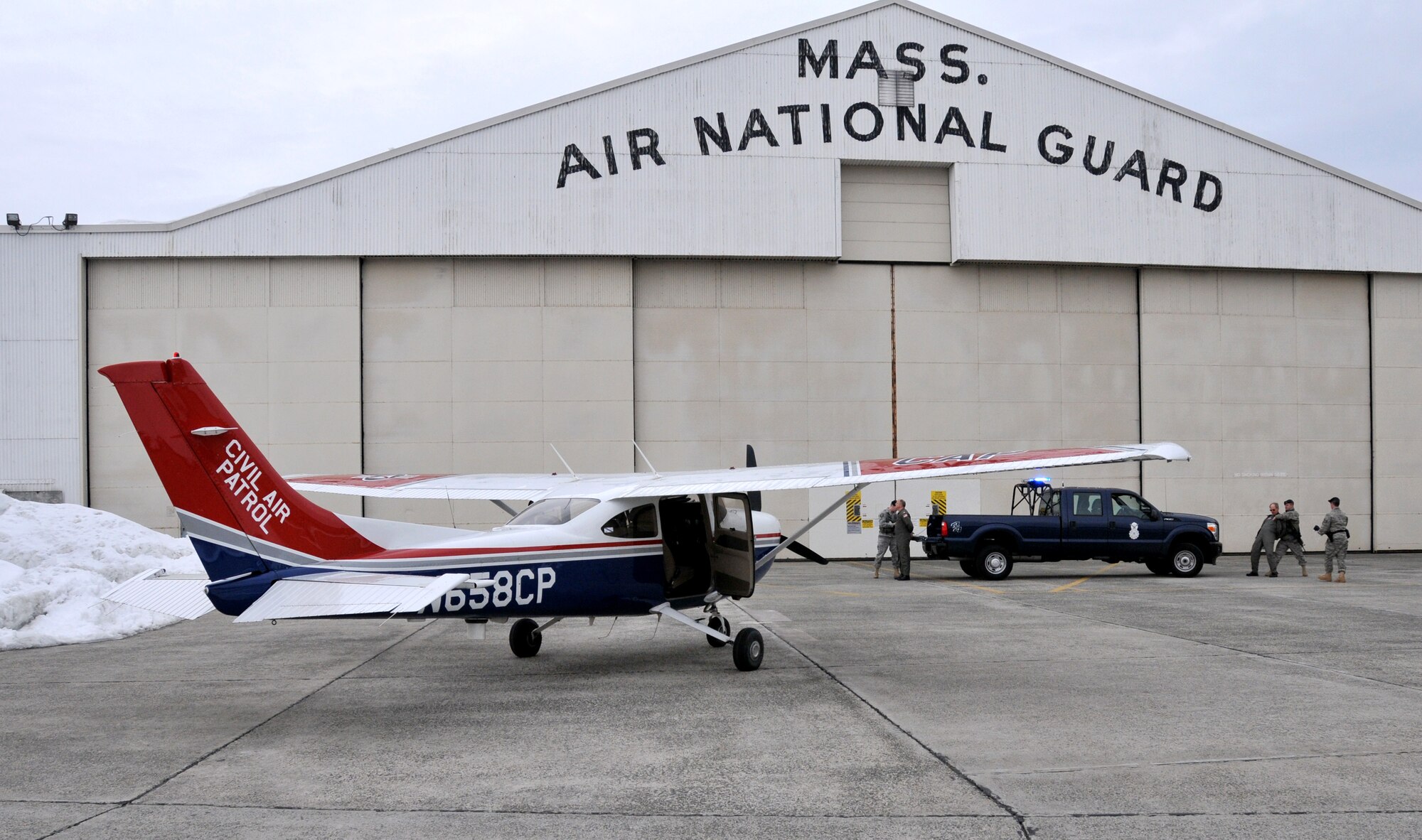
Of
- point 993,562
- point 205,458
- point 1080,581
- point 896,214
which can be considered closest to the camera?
point 205,458

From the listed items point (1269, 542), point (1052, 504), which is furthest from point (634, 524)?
point (1269, 542)

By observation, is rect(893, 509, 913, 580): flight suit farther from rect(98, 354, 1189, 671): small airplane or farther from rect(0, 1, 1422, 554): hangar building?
rect(98, 354, 1189, 671): small airplane

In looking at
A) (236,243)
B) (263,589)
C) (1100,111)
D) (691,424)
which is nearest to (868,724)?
(263,589)

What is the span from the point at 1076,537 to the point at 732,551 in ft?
43.3

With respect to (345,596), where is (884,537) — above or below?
below

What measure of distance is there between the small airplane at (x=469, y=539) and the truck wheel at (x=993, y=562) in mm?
10910

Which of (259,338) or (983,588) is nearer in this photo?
(983,588)

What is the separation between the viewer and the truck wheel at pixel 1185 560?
2286cm

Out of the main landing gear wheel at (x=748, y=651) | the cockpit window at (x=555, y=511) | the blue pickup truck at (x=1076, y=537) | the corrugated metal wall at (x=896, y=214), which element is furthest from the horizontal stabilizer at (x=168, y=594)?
the corrugated metal wall at (x=896, y=214)

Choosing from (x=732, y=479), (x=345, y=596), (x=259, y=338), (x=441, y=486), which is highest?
(x=259, y=338)

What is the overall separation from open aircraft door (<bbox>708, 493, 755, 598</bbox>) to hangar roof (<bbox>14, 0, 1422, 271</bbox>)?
49.9ft

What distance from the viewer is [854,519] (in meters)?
28.0

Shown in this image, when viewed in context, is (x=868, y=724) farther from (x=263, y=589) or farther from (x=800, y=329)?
(x=800, y=329)

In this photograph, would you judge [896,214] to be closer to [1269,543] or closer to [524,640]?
[1269,543]
